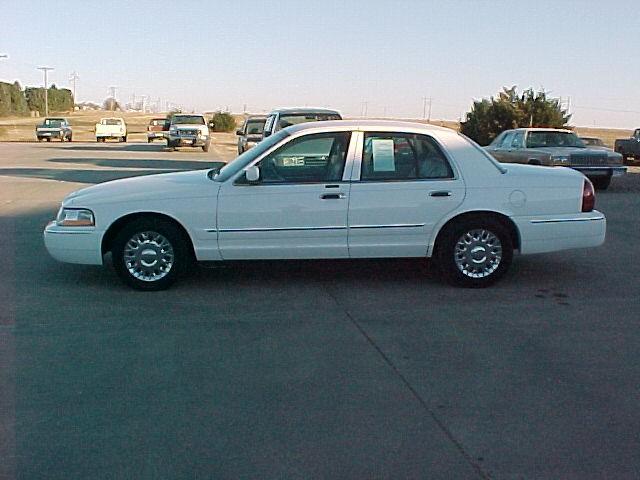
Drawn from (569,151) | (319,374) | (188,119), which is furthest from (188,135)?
(319,374)

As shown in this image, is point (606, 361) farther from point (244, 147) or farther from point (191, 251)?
point (244, 147)

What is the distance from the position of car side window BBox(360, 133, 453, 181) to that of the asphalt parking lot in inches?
45.9

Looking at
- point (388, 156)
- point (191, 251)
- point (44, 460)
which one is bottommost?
point (44, 460)

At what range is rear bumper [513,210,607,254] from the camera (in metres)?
7.79

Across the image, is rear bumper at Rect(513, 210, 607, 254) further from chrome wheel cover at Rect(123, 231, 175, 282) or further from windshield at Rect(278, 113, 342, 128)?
windshield at Rect(278, 113, 342, 128)

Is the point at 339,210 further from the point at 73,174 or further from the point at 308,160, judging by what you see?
the point at 73,174

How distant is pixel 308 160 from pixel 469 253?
6.13 ft

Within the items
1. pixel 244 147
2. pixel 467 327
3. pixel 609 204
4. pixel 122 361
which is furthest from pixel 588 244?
pixel 244 147

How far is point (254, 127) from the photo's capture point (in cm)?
2497

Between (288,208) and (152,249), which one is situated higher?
(288,208)

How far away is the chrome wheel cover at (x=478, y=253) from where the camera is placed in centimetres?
778

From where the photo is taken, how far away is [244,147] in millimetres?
23062

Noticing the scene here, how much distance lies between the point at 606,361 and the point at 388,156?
304cm

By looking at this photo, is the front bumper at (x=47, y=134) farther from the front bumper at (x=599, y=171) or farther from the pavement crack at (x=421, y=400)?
the pavement crack at (x=421, y=400)
